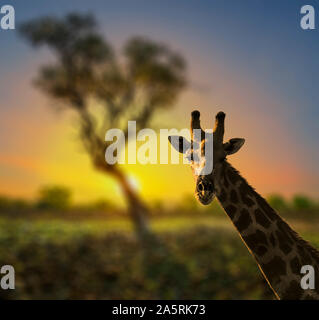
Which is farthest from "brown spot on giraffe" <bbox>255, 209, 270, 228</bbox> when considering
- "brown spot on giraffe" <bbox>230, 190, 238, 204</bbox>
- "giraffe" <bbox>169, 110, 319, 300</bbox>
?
"brown spot on giraffe" <bbox>230, 190, 238, 204</bbox>

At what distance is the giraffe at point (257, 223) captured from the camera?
401 cm

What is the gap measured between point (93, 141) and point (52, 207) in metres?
9.87

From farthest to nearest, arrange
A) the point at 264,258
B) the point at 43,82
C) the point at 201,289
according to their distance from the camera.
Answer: the point at 43,82
the point at 201,289
the point at 264,258

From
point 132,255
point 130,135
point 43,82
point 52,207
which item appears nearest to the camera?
point 132,255

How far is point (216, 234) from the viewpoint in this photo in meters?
20.5

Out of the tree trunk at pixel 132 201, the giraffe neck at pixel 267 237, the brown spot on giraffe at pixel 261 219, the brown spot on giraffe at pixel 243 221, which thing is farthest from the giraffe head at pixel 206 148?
the tree trunk at pixel 132 201

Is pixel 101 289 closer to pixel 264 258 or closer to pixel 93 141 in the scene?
pixel 93 141

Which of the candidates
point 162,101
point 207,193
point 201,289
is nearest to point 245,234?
point 207,193

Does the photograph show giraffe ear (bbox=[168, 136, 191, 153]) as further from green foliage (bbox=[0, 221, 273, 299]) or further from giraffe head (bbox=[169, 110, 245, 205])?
green foliage (bbox=[0, 221, 273, 299])

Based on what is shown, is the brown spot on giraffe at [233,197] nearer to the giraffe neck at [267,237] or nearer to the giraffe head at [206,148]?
the giraffe neck at [267,237]

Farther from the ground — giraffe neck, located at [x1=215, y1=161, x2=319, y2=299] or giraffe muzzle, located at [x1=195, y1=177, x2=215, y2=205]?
giraffe muzzle, located at [x1=195, y1=177, x2=215, y2=205]

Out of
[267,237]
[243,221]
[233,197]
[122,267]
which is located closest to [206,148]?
[233,197]

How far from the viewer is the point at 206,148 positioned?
392 cm

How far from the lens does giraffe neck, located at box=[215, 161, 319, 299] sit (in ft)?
13.6
